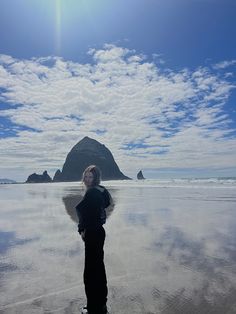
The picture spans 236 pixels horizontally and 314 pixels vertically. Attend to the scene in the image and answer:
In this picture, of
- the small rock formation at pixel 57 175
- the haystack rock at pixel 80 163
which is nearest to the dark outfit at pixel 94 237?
the haystack rock at pixel 80 163

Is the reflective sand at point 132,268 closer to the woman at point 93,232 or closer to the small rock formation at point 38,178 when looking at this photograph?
the woman at point 93,232

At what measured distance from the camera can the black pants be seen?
212 inches

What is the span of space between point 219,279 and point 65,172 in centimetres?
17991

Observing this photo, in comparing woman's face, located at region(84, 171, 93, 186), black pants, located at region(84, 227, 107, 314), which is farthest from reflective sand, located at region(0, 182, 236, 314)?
woman's face, located at region(84, 171, 93, 186)

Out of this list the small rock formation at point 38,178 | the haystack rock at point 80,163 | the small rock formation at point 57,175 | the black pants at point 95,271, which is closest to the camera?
the black pants at point 95,271

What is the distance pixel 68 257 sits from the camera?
8.43 meters

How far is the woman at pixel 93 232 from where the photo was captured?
5.44 m

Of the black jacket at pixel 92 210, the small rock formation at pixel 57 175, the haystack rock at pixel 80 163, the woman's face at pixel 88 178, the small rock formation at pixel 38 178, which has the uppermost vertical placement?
the haystack rock at pixel 80 163

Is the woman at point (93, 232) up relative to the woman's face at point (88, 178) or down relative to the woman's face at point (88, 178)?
down

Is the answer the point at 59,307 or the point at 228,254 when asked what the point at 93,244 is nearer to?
the point at 59,307

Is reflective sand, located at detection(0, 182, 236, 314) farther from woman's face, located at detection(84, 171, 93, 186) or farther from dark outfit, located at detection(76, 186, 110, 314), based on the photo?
woman's face, located at detection(84, 171, 93, 186)

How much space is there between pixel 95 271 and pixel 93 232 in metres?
0.67

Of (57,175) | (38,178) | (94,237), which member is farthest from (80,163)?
(94,237)

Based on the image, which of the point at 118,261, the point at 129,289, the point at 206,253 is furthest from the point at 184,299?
the point at 206,253
